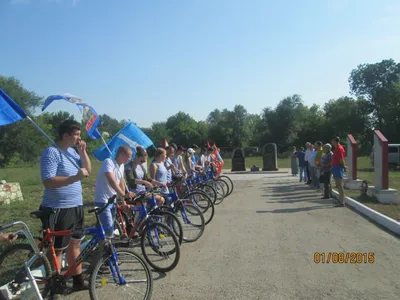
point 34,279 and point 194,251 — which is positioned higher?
point 34,279

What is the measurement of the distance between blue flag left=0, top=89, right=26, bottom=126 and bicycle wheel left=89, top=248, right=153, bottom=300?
2.18m

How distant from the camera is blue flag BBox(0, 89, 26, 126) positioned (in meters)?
4.52

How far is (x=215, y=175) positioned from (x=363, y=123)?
47.1 m

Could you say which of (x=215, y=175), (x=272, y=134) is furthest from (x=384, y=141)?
(x=272, y=134)

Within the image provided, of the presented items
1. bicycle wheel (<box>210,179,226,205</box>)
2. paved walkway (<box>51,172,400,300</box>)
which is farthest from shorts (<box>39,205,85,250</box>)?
bicycle wheel (<box>210,179,226,205</box>)

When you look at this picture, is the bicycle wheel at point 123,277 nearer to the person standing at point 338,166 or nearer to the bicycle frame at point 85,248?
the bicycle frame at point 85,248

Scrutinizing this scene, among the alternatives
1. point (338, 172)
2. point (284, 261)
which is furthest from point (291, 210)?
point (284, 261)

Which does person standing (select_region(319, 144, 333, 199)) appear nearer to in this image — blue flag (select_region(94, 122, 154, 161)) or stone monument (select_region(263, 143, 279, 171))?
blue flag (select_region(94, 122, 154, 161))

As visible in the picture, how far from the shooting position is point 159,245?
16.8 ft

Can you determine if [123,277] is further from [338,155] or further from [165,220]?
[338,155]

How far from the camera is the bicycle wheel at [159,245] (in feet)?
16.4

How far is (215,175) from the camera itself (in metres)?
12.1

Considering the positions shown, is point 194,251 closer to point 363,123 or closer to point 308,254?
point 308,254

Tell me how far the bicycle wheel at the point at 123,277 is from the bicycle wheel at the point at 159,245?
1.14m
